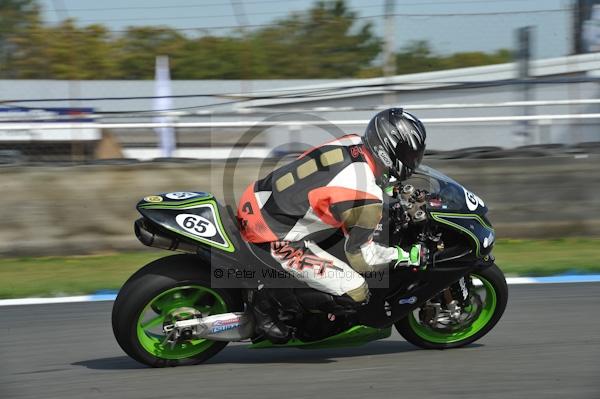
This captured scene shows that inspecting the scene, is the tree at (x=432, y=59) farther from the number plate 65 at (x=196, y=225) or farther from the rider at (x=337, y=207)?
the number plate 65 at (x=196, y=225)

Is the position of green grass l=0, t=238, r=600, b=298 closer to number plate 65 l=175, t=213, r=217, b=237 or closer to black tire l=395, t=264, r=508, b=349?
black tire l=395, t=264, r=508, b=349

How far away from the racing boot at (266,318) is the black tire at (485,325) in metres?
0.81

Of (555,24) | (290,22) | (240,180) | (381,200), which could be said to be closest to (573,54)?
(555,24)

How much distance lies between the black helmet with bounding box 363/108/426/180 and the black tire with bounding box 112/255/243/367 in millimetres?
1226

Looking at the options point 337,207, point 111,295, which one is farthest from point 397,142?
point 111,295

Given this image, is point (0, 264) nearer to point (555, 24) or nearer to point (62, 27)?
point (62, 27)

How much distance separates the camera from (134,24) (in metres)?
13.8

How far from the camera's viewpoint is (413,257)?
198 inches

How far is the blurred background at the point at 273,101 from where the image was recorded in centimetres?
886

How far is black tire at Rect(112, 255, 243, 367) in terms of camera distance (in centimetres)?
492

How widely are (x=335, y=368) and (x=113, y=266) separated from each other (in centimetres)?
392

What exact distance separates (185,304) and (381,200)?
1361mm

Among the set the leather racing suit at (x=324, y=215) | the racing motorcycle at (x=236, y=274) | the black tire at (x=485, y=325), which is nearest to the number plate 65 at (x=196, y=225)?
the racing motorcycle at (x=236, y=274)

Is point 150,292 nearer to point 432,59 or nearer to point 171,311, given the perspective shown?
point 171,311
